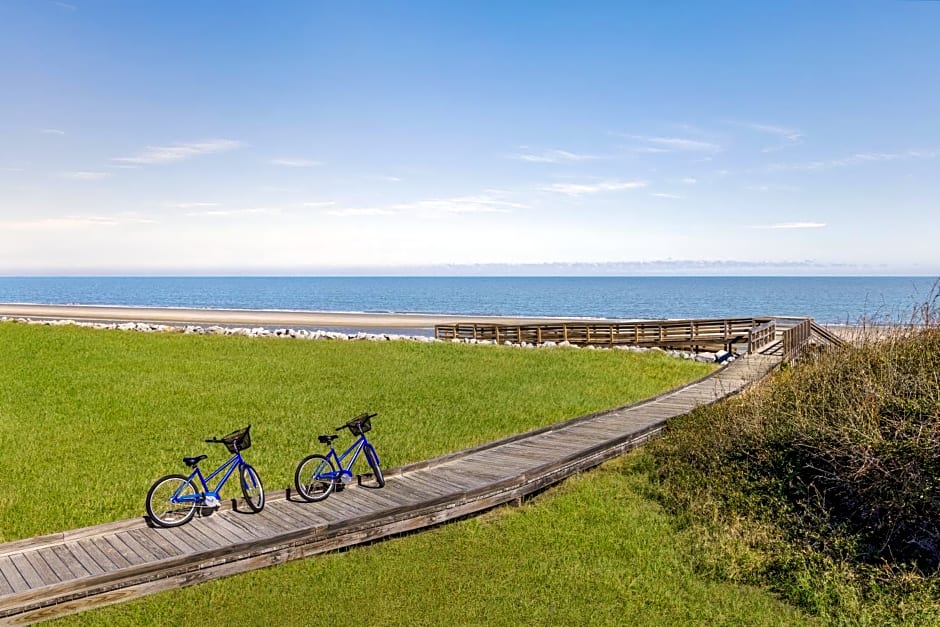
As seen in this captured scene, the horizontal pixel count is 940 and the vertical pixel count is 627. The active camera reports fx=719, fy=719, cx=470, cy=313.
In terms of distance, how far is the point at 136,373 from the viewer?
22.5m

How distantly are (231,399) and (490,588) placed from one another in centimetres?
1240

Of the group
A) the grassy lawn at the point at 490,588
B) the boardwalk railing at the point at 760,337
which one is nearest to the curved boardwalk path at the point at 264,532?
the grassy lawn at the point at 490,588

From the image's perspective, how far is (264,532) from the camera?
9.20 metres

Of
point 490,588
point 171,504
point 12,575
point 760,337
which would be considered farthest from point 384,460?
point 760,337

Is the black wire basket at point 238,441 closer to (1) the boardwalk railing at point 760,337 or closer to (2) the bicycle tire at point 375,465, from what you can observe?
(2) the bicycle tire at point 375,465

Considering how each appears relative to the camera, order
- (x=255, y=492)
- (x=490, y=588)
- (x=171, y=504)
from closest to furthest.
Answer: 1. (x=490, y=588)
2. (x=171, y=504)
3. (x=255, y=492)

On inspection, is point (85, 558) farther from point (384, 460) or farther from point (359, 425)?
point (384, 460)

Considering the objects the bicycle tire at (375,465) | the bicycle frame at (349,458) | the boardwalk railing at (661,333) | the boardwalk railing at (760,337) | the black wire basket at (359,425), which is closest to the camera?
the black wire basket at (359,425)

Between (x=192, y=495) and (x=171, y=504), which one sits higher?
(x=192, y=495)

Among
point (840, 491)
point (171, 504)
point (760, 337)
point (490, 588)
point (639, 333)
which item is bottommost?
point (490, 588)

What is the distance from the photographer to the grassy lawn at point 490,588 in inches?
319

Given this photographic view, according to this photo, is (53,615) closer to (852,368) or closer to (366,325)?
(852,368)

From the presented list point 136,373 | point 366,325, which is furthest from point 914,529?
point 366,325

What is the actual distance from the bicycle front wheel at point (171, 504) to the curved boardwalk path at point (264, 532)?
0.46 feet
